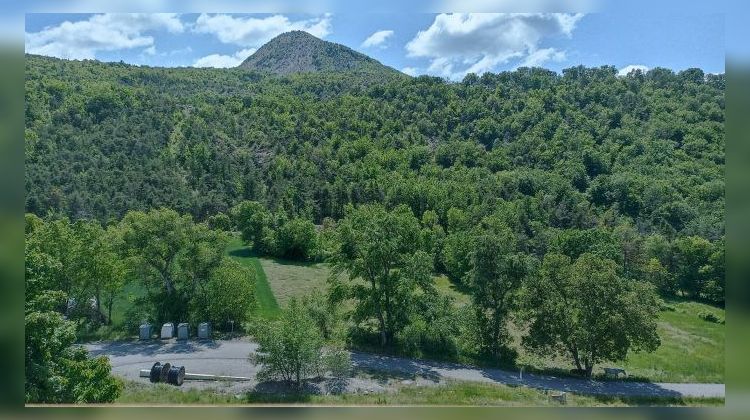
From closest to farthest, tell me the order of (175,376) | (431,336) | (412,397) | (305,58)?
1. (412,397)
2. (175,376)
3. (431,336)
4. (305,58)

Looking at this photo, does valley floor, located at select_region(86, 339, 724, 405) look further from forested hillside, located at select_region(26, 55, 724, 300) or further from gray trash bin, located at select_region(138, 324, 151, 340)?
forested hillside, located at select_region(26, 55, 724, 300)

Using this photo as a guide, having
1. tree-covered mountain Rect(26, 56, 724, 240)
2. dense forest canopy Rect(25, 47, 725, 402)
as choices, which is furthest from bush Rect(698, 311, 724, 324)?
tree-covered mountain Rect(26, 56, 724, 240)

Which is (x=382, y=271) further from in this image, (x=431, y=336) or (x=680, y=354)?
(x=680, y=354)

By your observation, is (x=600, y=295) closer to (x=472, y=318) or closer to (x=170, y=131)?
(x=472, y=318)

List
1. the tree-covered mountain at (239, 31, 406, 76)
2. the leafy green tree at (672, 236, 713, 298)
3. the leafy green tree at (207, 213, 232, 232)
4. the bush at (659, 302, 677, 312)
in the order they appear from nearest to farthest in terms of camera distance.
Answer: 1. the bush at (659, 302, 677, 312)
2. the leafy green tree at (672, 236, 713, 298)
3. the leafy green tree at (207, 213, 232, 232)
4. the tree-covered mountain at (239, 31, 406, 76)

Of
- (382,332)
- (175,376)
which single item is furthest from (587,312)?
(175,376)

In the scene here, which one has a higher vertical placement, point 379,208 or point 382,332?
point 379,208
